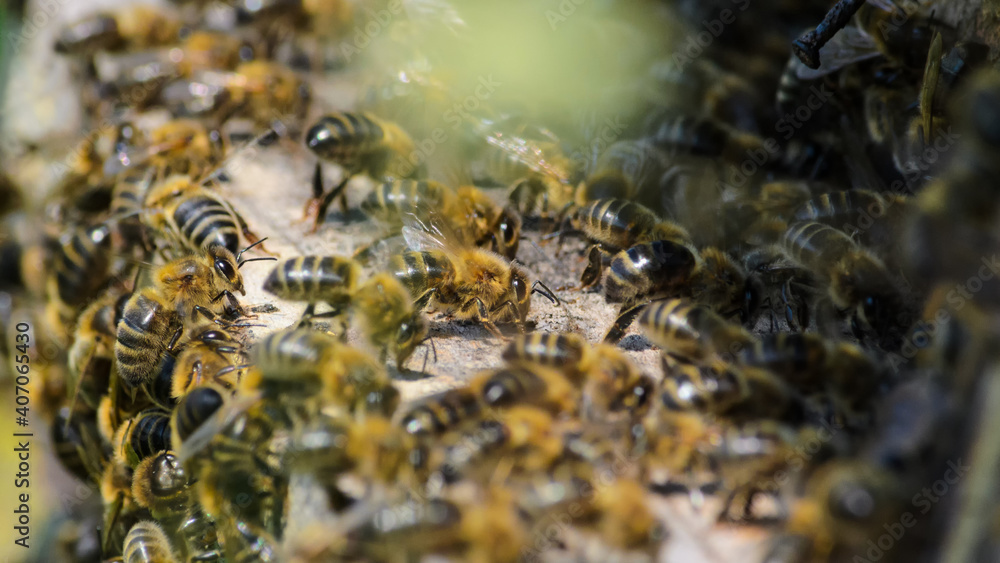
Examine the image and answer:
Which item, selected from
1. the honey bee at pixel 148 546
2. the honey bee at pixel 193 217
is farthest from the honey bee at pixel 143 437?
the honey bee at pixel 193 217

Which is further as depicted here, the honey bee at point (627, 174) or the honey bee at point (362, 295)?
the honey bee at point (627, 174)

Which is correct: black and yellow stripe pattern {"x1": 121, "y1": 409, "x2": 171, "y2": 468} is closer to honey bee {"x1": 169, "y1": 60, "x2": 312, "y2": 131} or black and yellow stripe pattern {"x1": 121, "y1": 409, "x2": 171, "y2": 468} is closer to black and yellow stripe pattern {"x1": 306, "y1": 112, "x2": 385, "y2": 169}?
black and yellow stripe pattern {"x1": 306, "y1": 112, "x2": 385, "y2": 169}

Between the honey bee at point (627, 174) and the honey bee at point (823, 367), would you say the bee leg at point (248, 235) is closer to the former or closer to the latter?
the honey bee at point (627, 174)

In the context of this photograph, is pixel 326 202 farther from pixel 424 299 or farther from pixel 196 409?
pixel 196 409

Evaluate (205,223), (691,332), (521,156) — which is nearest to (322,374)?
(691,332)

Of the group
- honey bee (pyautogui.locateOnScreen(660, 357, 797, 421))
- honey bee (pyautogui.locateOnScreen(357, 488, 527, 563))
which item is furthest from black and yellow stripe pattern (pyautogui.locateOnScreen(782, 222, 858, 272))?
honey bee (pyautogui.locateOnScreen(357, 488, 527, 563))

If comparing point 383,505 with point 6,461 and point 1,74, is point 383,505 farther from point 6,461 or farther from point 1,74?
point 1,74

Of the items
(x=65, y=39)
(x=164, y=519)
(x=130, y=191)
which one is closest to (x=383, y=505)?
(x=164, y=519)
